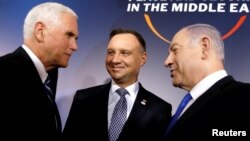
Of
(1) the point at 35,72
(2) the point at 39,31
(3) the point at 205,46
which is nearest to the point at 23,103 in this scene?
(1) the point at 35,72

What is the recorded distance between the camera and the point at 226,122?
127cm

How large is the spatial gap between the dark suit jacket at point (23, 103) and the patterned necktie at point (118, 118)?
1.46ft

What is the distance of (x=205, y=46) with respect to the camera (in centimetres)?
155

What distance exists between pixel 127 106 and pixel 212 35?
2.39ft

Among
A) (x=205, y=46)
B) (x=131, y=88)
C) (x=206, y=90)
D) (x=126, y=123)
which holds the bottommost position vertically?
(x=126, y=123)

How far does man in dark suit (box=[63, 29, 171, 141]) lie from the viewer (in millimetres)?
1963

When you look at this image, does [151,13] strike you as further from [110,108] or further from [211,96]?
[211,96]

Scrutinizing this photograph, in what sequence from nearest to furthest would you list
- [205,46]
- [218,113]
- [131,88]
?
[218,113], [205,46], [131,88]

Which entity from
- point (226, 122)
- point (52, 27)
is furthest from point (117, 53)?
point (226, 122)

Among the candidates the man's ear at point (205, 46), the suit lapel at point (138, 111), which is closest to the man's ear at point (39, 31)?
the suit lapel at point (138, 111)

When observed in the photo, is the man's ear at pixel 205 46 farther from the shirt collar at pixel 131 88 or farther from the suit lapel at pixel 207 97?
the shirt collar at pixel 131 88

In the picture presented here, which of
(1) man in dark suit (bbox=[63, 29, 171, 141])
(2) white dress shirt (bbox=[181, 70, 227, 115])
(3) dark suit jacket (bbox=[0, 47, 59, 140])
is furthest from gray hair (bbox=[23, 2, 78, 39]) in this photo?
(2) white dress shirt (bbox=[181, 70, 227, 115])

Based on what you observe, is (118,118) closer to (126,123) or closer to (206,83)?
(126,123)

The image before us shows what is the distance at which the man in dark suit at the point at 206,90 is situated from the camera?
1.27m
